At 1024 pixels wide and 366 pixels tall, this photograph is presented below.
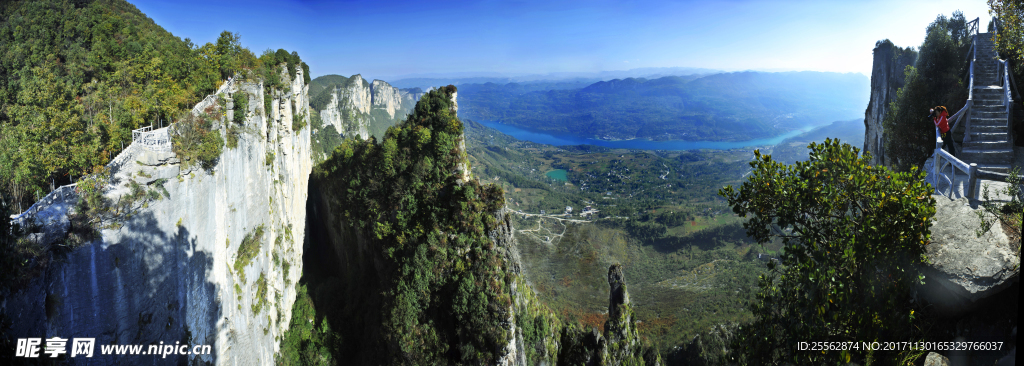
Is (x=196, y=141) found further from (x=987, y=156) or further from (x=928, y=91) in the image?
(x=928, y=91)

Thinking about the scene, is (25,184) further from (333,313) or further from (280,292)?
(333,313)

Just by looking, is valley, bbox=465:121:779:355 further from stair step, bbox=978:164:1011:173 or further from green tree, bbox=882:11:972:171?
stair step, bbox=978:164:1011:173

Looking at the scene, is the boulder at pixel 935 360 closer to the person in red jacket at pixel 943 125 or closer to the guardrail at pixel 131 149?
the person in red jacket at pixel 943 125

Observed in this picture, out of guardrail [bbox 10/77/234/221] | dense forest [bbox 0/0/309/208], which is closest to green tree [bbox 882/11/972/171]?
guardrail [bbox 10/77/234/221]

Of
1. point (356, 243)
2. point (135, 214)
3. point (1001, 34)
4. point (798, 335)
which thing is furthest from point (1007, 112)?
point (356, 243)

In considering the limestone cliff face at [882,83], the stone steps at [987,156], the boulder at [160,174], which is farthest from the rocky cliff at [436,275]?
the stone steps at [987,156]
